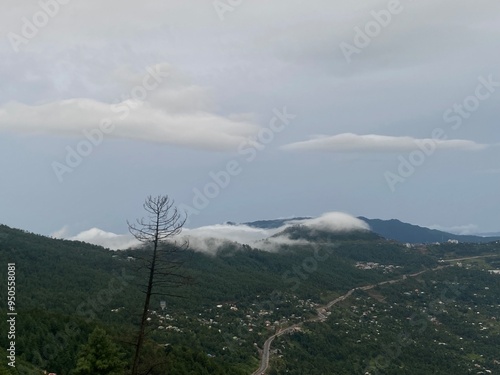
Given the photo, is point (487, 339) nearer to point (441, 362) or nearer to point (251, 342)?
point (441, 362)

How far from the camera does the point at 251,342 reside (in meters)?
144

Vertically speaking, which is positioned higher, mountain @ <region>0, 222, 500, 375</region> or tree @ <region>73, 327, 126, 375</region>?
tree @ <region>73, 327, 126, 375</region>

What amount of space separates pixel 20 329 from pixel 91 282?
9011cm

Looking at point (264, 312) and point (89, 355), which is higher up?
point (89, 355)

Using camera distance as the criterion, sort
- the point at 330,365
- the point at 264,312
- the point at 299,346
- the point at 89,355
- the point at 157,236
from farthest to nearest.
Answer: the point at 264,312 < the point at 299,346 < the point at 330,365 < the point at 89,355 < the point at 157,236

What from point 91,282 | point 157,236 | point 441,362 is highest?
point 157,236

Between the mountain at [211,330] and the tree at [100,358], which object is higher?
the tree at [100,358]

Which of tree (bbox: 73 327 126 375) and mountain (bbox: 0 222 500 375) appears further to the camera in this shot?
mountain (bbox: 0 222 500 375)

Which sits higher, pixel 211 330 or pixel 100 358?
pixel 100 358

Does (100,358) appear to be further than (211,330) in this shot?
No

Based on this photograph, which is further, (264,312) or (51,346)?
(264,312)

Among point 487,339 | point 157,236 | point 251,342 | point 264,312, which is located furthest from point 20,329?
point 487,339

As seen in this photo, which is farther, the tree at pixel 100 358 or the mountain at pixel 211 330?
the mountain at pixel 211 330

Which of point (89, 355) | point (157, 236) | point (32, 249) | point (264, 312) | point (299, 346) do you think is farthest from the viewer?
point (32, 249)
